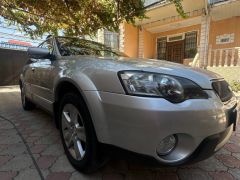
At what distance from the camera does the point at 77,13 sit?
19.4 ft

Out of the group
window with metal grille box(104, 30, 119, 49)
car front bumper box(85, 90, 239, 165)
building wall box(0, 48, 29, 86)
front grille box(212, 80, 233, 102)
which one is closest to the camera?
car front bumper box(85, 90, 239, 165)

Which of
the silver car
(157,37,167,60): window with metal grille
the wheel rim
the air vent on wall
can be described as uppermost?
the air vent on wall

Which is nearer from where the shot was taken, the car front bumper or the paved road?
the car front bumper

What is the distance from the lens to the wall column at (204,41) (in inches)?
400

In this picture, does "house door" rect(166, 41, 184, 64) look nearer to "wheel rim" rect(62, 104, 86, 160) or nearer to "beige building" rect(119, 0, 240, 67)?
"beige building" rect(119, 0, 240, 67)

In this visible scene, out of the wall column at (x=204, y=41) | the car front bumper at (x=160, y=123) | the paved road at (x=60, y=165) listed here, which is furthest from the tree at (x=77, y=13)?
the wall column at (x=204, y=41)

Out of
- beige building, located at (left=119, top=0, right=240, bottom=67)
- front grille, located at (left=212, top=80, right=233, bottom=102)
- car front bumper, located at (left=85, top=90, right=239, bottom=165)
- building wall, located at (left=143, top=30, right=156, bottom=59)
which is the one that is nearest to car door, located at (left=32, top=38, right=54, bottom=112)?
car front bumper, located at (left=85, top=90, right=239, bottom=165)

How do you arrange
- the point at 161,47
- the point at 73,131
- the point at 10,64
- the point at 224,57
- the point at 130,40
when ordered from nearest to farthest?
the point at 73,131, the point at 224,57, the point at 10,64, the point at 130,40, the point at 161,47

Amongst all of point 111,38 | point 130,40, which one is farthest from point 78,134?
point 111,38

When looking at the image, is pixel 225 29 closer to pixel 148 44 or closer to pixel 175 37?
pixel 175 37

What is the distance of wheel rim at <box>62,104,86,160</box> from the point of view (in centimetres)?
220

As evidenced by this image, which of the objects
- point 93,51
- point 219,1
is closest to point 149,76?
point 93,51

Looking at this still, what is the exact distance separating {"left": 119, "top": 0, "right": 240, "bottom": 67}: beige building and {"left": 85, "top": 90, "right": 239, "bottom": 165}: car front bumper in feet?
27.4

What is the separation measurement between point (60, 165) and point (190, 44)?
38.1 feet
